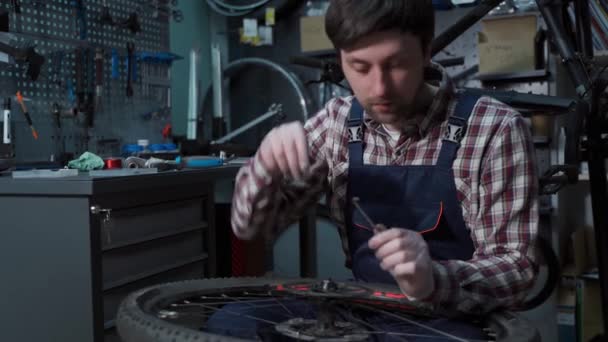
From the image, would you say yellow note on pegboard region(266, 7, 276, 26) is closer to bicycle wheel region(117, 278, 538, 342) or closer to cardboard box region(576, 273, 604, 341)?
cardboard box region(576, 273, 604, 341)

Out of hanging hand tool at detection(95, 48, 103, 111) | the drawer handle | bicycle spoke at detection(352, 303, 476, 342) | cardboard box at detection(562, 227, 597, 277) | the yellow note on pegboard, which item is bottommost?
cardboard box at detection(562, 227, 597, 277)

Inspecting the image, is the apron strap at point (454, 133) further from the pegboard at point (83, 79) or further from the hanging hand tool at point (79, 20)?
the hanging hand tool at point (79, 20)

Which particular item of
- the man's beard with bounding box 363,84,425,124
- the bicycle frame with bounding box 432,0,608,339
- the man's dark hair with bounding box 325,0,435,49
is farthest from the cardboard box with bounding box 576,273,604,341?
the man's dark hair with bounding box 325,0,435,49

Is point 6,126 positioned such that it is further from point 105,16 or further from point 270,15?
point 270,15

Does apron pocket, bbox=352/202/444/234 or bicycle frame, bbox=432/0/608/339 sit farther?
bicycle frame, bbox=432/0/608/339

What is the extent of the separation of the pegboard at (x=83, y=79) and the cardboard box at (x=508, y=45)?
1293mm

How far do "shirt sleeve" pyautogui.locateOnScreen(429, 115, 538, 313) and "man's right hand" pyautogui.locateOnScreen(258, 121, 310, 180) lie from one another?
0.74 ft

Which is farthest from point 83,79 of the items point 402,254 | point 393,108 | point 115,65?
point 402,254

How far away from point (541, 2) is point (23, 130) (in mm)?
1563

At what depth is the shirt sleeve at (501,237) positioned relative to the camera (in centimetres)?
89

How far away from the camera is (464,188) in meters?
1.07

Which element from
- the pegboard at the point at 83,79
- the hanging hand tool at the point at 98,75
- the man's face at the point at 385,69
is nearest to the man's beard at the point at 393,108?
the man's face at the point at 385,69

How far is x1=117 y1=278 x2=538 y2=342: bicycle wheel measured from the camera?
30.9 inches

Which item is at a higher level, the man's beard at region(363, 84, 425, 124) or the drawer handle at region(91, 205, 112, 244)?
the man's beard at region(363, 84, 425, 124)
